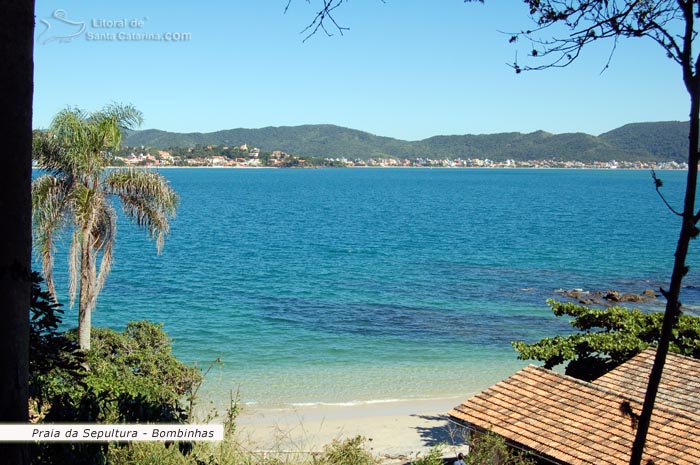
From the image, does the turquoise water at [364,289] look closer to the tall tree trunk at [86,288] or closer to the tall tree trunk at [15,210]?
the tall tree trunk at [86,288]

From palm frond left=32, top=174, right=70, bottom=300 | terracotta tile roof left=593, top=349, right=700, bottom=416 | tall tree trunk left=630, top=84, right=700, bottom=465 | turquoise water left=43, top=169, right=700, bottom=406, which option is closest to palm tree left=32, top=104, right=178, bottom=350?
palm frond left=32, top=174, right=70, bottom=300

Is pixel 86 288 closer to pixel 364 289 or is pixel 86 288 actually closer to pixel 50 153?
pixel 50 153

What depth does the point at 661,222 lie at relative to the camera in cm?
8750

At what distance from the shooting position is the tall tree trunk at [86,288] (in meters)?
16.0

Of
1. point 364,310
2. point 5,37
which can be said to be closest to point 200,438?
point 5,37

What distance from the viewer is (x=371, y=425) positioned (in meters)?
19.5

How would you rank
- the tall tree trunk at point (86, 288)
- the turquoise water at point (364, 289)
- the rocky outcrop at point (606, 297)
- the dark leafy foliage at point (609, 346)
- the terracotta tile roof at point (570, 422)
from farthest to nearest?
1. the rocky outcrop at point (606, 297)
2. the turquoise water at point (364, 289)
3. the dark leafy foliage at point (609, 346)
4. the tall tree trunk at point (86, 288)
5. the terracotta tile roof at point (570, 422)

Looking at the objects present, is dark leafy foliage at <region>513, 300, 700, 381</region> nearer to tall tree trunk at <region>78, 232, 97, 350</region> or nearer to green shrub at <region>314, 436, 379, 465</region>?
green shrub at <region>314, 436, 379, 465</region>

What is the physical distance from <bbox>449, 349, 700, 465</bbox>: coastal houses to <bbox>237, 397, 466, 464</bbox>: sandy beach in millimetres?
3083

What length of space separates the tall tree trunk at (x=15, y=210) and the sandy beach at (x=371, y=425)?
41.6ft
